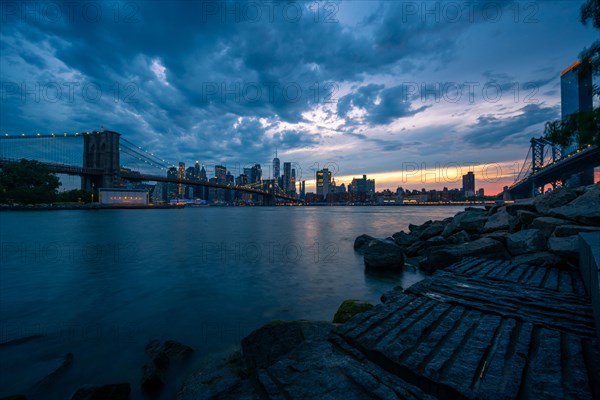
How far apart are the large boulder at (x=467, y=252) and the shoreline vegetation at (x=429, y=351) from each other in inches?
81.2

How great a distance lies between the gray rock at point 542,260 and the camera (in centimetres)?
638

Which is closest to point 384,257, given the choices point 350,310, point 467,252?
point 467,252

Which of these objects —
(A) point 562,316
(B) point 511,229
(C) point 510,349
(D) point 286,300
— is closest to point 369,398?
(C) point 510,349

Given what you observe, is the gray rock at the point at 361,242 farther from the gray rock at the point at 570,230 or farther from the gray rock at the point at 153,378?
the gray rock at the point at 153,378

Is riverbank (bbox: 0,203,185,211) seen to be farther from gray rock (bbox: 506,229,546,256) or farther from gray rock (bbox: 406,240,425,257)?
gray rock (bbox: 506,229,546,256)

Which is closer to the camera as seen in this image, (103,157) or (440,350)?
(440,350)

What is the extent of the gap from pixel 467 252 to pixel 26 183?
96.2 metres

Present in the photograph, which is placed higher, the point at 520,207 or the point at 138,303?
the point at 520,207

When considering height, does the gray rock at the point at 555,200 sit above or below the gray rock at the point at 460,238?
above

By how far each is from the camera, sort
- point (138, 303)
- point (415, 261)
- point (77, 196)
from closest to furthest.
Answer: point (138, 303), point (415, 261), point (77, 196)

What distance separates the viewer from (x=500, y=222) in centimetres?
1185

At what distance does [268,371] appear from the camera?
270 centimetres

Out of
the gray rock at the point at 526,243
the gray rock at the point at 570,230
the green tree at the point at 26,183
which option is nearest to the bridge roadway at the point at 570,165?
the gray rock at the point at 526,243

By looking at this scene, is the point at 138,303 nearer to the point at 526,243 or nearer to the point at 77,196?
the point at 526,243
